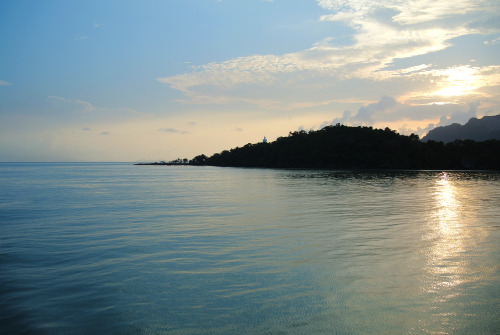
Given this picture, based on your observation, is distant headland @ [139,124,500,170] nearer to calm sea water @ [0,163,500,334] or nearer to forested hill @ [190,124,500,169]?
forested hill @ [190,124,500,169]

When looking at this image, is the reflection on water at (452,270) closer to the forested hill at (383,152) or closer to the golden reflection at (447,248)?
the golden reflection at (447,248)

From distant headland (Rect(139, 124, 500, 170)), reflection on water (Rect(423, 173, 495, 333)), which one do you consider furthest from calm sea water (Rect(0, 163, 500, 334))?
distant headland (Rect(139, 124, 500, 170))

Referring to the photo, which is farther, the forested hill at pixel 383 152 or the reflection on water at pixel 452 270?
the forested hill at pixel 383 152

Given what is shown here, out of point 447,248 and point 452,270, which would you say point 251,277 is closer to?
point 452,270

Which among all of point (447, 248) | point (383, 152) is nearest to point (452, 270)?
point (447, 248)

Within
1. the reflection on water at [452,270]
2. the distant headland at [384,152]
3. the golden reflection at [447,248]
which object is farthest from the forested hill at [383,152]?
the reflection on water at [452,270]

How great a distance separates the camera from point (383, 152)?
156 m

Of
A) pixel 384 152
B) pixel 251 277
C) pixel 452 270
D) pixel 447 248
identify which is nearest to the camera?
pixel 251 277

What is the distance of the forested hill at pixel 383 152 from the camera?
463 feet

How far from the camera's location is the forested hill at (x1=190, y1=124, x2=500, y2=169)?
141250 millimetres

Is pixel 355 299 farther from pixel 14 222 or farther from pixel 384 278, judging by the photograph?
pixel 14 222

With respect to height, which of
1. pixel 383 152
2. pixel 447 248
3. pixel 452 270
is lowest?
pixel 447 248

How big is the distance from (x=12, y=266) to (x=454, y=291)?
40.6 feet

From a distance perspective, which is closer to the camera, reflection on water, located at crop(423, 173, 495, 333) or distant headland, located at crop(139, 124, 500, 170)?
reflection on water, located at crop(423, 173, 495, 333)
